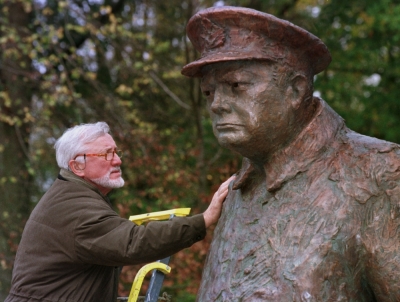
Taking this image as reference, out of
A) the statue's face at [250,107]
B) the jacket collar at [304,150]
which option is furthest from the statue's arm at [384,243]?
the statue's face at [250,107]

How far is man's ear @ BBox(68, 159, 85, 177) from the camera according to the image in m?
3.75

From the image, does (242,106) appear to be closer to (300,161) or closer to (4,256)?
(300,161)

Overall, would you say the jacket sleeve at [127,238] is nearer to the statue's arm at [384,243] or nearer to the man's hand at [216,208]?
the man's hand at [216,208]

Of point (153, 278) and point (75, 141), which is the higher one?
point (75, 141)

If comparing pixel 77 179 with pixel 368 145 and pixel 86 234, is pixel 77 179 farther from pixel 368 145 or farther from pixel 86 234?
pixel 368 145

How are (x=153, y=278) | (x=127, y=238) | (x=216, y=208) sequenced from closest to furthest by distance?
1. (x=127, y=238)
2. (x=216, y=208)
3. (x=153, y=278)

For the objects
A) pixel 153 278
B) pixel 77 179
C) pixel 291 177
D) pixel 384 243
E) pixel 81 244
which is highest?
pixel 291 177

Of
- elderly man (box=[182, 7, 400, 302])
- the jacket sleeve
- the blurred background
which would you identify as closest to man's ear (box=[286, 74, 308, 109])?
elderly man (box=[182, 7, 400, 302])

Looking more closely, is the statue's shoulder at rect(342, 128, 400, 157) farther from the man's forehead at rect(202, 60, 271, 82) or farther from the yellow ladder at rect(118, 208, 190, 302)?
the yellow ladder at rect(118, 208, 190, 302)

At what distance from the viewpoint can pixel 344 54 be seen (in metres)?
8.86

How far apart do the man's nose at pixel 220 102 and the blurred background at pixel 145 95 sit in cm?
486

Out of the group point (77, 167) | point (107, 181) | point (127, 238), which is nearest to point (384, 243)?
point (127, 238)

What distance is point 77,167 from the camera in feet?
12.3

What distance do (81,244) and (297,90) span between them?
1.30 metres
